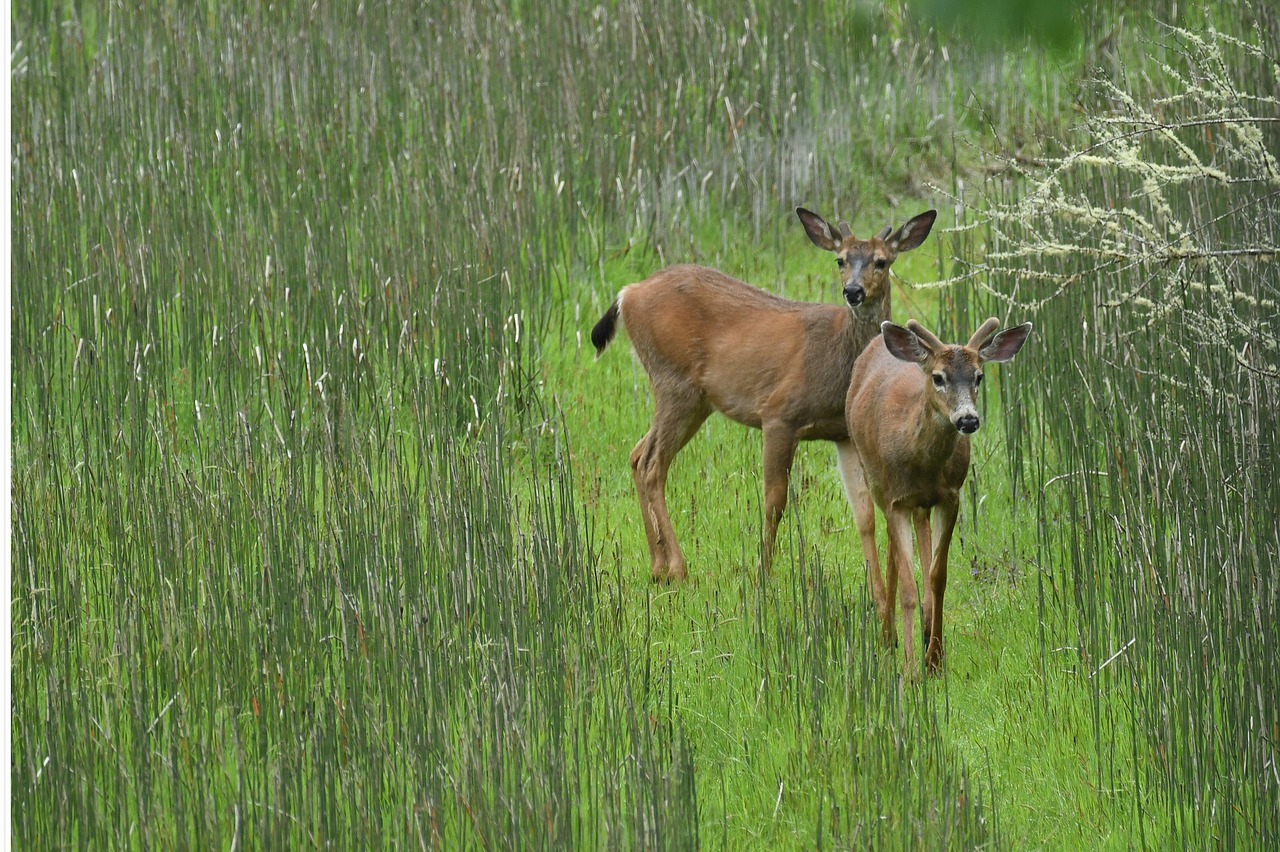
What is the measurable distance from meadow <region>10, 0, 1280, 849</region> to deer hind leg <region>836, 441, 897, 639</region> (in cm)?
25

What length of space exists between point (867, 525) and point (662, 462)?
3.67ft

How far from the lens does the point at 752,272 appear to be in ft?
28.9

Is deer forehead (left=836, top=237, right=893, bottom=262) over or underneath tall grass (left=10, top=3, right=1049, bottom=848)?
over

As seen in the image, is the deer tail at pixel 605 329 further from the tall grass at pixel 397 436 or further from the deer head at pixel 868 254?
the deer head at pixel 868 254

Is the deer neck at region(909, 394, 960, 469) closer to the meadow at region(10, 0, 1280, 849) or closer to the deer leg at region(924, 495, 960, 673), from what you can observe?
the deer leg at region(924, 495, 960, 673)

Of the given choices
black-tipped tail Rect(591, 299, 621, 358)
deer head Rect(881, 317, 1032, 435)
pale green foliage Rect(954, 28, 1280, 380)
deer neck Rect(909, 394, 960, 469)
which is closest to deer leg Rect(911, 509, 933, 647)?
deer neck Rect(909, 394, 960, 469)

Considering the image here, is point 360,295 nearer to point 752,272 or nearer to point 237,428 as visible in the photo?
point 237,428

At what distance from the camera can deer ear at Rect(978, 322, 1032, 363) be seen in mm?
5039

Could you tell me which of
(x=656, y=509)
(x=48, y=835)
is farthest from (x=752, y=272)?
(x=48, y=835)

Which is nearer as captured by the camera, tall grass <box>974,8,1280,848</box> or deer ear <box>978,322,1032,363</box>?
tall grass <box>974,8,1280,848</box>

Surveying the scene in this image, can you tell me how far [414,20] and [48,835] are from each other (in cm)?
822

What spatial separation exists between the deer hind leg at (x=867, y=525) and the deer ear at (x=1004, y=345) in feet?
2.77

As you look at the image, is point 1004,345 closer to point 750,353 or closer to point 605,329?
point 750,353

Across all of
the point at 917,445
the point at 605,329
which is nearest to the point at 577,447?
the point at 605,329
